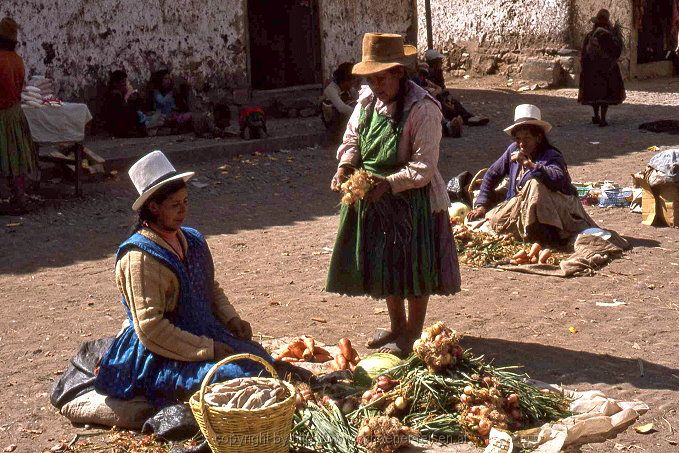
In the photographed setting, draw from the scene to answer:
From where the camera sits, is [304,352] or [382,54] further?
[304,352]

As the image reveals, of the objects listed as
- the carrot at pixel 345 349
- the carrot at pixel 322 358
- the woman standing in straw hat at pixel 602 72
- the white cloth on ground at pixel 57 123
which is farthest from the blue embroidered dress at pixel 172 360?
the woman standing in straw hat at pixel 602 72

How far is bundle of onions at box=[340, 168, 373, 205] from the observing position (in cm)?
541

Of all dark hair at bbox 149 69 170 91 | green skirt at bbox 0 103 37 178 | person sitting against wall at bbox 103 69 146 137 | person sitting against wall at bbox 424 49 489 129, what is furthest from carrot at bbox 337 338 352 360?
person sitting against wall at bbox 424 49 489 129

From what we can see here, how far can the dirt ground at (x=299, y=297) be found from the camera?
5410 mm

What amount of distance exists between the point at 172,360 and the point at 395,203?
156cm

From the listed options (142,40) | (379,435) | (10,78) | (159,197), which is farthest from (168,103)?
(379,435)

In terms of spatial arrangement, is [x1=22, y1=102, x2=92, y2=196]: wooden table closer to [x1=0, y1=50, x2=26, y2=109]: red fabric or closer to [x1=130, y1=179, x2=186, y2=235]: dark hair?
[x1=0, y1=50, x2=26, y2=109]: red fabric

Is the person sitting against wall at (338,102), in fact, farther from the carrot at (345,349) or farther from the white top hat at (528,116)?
the carrot at (345,349)

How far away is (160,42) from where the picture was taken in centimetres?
1485

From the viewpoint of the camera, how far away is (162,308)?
15.1 ft

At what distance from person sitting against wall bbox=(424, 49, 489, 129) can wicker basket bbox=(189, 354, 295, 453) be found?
36.7 ft

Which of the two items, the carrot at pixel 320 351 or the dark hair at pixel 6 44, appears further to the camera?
the dark hair at pixel 6 44

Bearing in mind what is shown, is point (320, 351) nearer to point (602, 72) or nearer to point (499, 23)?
point (602, 72)

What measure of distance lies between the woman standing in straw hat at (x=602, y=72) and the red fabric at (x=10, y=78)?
28.6ft
